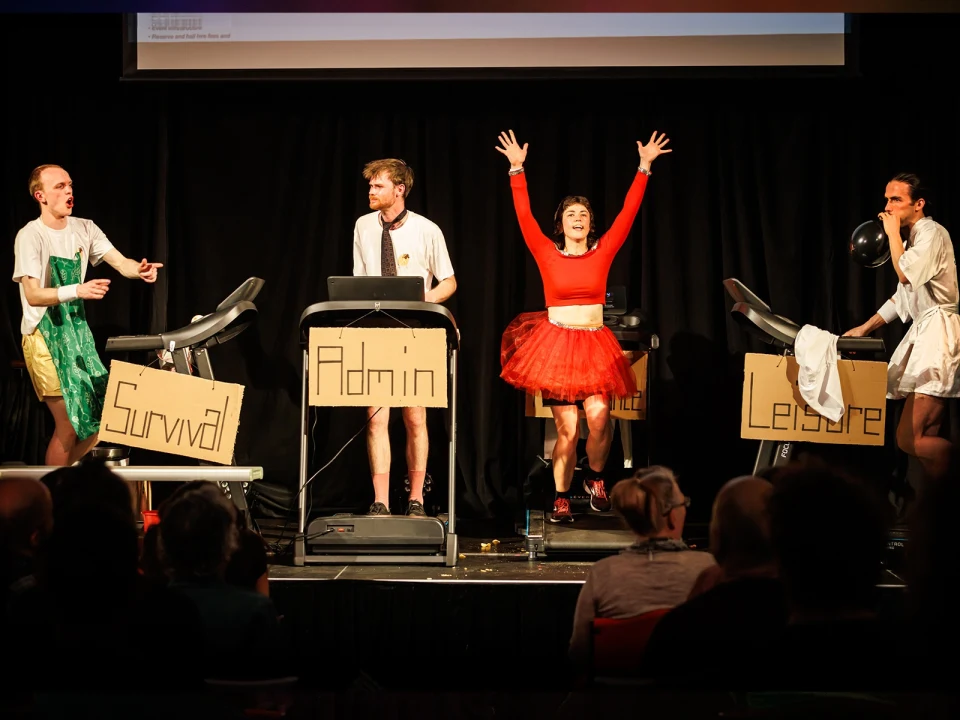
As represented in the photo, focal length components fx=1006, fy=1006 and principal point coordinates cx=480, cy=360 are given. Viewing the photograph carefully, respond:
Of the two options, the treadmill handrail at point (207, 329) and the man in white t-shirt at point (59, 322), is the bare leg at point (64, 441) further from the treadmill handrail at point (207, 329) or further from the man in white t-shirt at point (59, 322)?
the treadmill handrail at point (207, 329)

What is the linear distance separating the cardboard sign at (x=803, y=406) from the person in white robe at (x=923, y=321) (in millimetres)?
439

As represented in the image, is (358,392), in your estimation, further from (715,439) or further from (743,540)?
(715,439)

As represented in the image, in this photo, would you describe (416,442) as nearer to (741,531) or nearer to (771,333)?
(771,333)

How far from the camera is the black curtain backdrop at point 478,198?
5945 millimetres

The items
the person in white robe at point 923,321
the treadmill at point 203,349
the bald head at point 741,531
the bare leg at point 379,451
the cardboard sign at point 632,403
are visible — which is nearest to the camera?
the bald head at point 741,531

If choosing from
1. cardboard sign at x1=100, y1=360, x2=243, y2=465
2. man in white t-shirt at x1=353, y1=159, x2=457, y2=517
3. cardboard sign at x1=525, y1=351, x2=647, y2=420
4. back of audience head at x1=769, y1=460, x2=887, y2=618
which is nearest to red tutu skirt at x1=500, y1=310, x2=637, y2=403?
cardboard sign at x1=525, y1=351, x2=647, y2=420

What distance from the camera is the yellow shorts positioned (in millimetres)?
4992

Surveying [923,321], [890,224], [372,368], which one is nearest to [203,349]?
[372,368]

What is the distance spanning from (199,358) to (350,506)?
1643 mm

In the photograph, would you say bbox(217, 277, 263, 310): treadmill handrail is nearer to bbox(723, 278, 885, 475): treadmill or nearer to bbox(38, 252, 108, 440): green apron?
bbox(38, 252, 108, 440): green apron

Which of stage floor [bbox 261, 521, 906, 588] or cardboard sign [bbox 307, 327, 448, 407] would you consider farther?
cardboard sign [bbox 307, 327, 448, 407]

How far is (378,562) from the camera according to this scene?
13.8 ft

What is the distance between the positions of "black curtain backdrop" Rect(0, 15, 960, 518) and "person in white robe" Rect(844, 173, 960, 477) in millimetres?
943

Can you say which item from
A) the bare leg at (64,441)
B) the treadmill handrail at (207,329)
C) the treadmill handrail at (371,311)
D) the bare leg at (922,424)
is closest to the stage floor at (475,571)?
the bare leg at (922,424)
